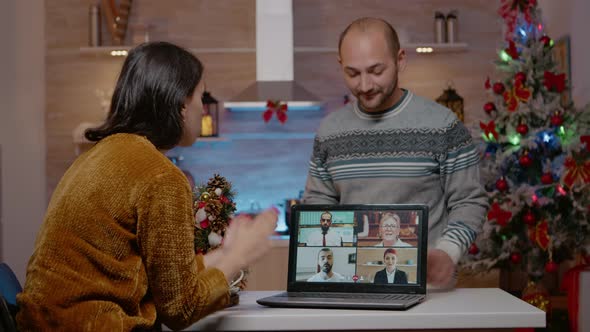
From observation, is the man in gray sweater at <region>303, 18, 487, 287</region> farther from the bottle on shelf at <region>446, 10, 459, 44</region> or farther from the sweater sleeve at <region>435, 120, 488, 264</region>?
the bottle on shelf at <region>446, 10, 459, 44</region>

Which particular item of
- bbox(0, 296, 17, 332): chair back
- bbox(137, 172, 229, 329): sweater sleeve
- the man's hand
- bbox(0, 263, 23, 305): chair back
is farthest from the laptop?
bbox(0, 263, 23, 305): chair back

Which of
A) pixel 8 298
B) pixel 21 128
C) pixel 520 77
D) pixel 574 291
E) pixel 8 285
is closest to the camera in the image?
pixel 8 298

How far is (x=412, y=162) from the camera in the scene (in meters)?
2.33

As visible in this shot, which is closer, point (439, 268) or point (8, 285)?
point (439, 268)

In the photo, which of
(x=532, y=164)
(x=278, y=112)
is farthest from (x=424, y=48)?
(x=532, y=164)

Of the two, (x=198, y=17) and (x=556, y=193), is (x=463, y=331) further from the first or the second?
(x=198, y=17)

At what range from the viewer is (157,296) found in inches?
63.3

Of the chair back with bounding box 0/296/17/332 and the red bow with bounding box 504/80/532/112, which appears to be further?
the red bow with bounding box 504/80/532/112

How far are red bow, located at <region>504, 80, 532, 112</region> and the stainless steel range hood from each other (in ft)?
3.84

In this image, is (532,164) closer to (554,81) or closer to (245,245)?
(554,81)

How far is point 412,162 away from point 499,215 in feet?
8.53

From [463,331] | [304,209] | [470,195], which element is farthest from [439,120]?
[463,331]

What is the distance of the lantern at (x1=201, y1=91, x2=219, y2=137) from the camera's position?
5672mm

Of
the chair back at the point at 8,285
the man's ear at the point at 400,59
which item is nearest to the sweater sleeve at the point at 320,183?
the man's ear at the point at 400,59
